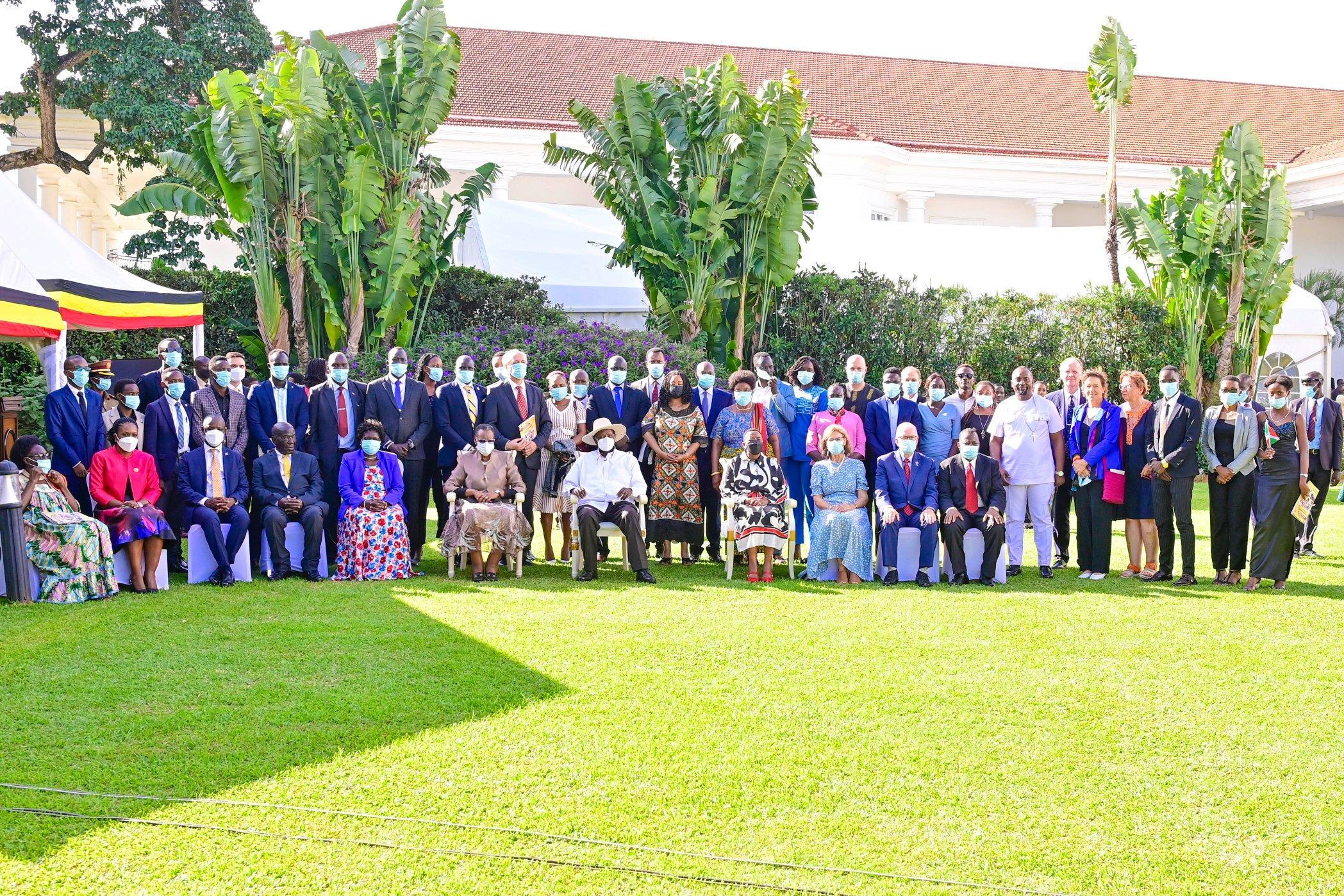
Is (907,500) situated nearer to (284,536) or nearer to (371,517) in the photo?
(371,517)

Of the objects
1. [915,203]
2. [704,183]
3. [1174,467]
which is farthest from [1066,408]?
[915,203]

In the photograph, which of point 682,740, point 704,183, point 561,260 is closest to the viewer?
point 682,740

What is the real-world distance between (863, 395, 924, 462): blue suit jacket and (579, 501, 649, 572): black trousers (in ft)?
7.34

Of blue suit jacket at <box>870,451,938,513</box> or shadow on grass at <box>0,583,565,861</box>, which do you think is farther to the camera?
blue suit jacket at <box>870,451,938,513</box>

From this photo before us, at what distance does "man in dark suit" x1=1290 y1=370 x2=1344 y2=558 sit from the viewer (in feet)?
38.5

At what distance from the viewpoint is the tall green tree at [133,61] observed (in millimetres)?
21594

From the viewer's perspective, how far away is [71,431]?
32.7 ft

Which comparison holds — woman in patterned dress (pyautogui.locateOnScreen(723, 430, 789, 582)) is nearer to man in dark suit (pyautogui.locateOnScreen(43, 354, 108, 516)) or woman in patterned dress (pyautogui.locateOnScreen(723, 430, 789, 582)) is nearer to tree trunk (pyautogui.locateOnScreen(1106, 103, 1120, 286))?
man in dark suit (pyautogui.locateOnScreen(43, 354, 108, 516))

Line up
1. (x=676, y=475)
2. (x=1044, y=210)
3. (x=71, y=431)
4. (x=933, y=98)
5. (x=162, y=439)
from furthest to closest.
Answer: (x=933, y=98), (x=1044, y=210), (x=676, y=475), (x=162, y=439), (x=71, y=431)

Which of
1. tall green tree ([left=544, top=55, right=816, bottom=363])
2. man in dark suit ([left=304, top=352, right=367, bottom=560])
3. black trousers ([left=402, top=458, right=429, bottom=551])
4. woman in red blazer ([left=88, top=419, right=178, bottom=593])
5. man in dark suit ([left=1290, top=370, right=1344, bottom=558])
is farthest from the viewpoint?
tall green tree ([left=544, top=55, right=816, bottom=363])

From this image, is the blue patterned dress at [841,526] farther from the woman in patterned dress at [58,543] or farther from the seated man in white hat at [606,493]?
the woman in patterned dress at [58,543]

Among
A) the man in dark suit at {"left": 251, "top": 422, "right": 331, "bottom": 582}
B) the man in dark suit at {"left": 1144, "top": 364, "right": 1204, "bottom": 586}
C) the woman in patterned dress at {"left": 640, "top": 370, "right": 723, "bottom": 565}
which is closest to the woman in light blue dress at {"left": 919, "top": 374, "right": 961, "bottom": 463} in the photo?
the man in dark suit at {"left": 1144, "top": 364, "right": 1204, "bottom": 586}

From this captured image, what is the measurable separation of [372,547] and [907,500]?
4.43 metres

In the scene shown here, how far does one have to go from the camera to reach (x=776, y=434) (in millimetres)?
11062
